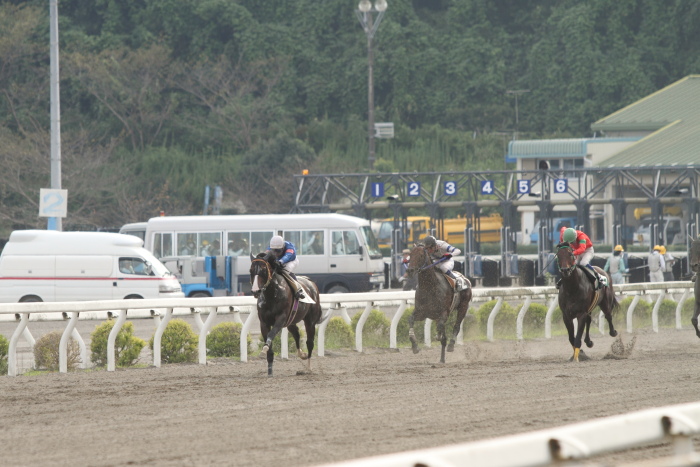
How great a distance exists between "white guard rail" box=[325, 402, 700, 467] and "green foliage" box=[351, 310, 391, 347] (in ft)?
37.2

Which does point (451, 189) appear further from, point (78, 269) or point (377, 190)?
point (78, 269)

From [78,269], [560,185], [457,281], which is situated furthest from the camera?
[560,185]

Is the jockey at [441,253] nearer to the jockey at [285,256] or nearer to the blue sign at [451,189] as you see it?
the jockey at [285,256]

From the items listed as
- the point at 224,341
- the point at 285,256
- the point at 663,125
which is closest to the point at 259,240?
the point at 224,341

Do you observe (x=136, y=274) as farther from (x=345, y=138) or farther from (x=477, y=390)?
(x=345, y=138)

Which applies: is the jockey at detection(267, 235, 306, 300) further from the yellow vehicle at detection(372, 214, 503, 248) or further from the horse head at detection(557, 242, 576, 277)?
the yellow vehicle at detection(372, 214, 503, 248)

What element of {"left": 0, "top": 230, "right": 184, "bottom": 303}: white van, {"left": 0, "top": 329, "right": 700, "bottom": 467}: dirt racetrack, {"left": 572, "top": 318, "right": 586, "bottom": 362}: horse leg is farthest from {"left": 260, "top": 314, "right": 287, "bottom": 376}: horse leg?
{"left": 0, "top": 230, "right": 184, "bottom": 303}: white van

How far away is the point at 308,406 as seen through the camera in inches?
336

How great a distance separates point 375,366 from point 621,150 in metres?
33.6

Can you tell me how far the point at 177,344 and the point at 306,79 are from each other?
39661 millimetres

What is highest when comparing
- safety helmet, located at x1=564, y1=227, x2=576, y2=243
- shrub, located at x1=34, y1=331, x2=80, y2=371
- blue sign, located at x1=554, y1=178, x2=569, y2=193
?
blue sign, located at x1=554, y1=178, x2=569, y2=193

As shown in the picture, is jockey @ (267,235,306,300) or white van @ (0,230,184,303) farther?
white van @ (0,230,184,303)

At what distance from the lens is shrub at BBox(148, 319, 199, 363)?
13.2 m

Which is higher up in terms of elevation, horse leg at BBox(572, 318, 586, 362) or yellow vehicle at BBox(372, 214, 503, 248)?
yellow vehicle at BBox(372, 214, 503, 248)
